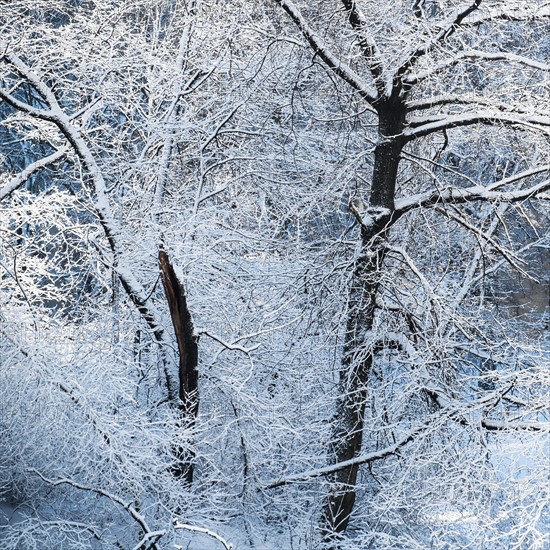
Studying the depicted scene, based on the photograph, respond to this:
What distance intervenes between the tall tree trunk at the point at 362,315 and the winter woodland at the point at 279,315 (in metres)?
→ 0.03

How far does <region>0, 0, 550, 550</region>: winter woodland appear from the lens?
7.09 m

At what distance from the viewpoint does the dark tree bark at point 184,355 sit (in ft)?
26.2

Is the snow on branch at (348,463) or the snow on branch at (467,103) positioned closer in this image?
the snow on branch at (467,103)

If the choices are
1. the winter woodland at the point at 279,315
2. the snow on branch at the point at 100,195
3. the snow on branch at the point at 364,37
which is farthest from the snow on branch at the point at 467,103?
the snow on branch at the point at 100,195

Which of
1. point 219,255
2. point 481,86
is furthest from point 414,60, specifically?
point 219,255

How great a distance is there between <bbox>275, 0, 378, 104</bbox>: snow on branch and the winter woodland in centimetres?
2

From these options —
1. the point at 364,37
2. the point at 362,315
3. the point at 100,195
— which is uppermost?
the point at 364,37

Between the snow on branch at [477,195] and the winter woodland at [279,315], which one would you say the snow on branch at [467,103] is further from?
the snow on branch at [477,195]

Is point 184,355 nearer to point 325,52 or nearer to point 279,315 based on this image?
point 279,315

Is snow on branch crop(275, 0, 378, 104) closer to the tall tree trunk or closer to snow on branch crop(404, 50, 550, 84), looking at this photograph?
the tall tree trunk

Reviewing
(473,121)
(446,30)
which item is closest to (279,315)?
(473,121)

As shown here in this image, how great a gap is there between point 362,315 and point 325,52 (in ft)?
9.74

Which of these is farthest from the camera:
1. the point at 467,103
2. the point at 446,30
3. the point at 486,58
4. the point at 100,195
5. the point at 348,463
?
the point at 100,195

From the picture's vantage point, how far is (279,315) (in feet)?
30.7
